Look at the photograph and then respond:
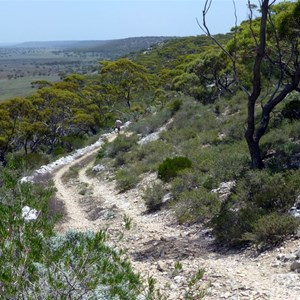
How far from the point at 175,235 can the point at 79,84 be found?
121ft

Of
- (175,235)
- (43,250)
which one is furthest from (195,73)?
(43,250)

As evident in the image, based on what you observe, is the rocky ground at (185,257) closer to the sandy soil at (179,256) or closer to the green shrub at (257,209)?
the sandy soil at (179,256)

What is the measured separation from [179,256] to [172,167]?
17.0 ft

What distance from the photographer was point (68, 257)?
3602 mm

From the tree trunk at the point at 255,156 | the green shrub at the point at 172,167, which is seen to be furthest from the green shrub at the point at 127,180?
the tree trunk at the point at 255,156

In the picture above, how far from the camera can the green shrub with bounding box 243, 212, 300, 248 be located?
21.6 feet

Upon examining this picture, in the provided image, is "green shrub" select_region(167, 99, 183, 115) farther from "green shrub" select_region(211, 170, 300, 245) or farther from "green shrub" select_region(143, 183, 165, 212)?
"green shrub" select_region(211, 170, 300, 245)

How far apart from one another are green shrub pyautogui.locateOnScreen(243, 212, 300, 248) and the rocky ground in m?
0.19

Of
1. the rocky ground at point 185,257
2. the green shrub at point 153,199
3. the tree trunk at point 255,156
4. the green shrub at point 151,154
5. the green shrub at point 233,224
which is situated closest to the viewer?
the rocky ground at point 185,257

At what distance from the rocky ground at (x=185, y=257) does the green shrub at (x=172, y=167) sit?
0.83 meters

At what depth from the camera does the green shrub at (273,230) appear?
657 centimetres

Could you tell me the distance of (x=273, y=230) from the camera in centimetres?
660

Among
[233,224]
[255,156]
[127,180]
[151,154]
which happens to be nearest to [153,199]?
[255,156]

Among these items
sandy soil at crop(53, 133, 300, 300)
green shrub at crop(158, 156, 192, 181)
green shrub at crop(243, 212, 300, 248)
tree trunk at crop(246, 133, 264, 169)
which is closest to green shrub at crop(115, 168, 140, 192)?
sandy soil at crop(53, 133, 300, 300)
